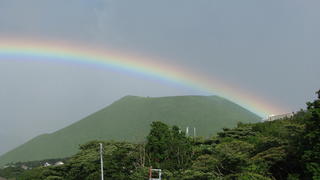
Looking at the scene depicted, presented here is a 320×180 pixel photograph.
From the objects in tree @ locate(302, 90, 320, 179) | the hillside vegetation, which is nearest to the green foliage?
the hillside vegetation

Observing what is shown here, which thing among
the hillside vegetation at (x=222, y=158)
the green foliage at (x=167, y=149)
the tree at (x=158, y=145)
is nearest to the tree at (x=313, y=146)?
the hillside vegetation at (x=222, y=158)

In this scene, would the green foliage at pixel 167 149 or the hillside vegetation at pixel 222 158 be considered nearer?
the hillside vegetation at pixel 222 158

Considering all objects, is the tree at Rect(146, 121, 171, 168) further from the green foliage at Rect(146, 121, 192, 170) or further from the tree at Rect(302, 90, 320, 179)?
the tree at Rect(302, 90, 320, 179)

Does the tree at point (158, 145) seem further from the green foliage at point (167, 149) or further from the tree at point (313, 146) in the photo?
the tree at point (313, 146)

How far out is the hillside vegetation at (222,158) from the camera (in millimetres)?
31031

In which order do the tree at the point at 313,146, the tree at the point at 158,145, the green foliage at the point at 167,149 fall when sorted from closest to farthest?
the tree at the point at 313,146 → the green foliage at the point at 167,149 → the tree at the point at 158,145

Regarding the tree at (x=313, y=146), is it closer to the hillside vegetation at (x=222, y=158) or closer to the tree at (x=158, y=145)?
the hillside vegetation at (x=222, y=158)

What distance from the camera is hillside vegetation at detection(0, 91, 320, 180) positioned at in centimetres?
3103

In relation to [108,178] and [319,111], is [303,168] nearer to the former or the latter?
[319,111]

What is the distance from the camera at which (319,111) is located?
30.1 meters

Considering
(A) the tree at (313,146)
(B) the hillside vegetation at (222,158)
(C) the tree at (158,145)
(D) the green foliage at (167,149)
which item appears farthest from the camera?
(C) the tree at (158,145)

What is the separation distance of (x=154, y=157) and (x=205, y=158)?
6.03m

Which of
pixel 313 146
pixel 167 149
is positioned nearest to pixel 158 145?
pixel 167 149

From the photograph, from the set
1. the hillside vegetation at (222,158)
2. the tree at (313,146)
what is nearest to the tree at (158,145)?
the hillside vegetation at (222,158)
